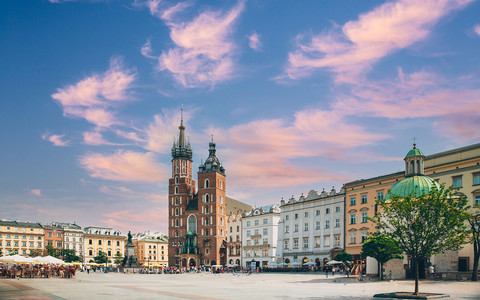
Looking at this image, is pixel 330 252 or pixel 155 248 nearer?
pixel 330 252

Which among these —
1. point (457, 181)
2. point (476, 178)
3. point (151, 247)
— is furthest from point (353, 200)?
point (151, 247)

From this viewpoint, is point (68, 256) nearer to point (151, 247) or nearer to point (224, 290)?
point (151, 247)

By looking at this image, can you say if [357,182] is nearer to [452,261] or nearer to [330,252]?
[330,252]

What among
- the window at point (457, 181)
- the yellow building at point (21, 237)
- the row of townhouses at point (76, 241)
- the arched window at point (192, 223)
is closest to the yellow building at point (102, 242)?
the row of townhouses at point (76, 241)

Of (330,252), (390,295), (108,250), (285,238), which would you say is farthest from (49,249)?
(390,295)

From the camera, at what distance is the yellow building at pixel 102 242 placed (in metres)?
151

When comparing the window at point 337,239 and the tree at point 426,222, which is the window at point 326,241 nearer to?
the window at point 337,239

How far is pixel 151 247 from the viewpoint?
17112cm

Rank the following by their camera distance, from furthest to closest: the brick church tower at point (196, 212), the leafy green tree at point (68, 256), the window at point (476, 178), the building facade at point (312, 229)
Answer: the leafy green tree at point (68, 256), the brick church tower at point (196, 212), the building facade at point (312, 229), the window at point (476, 178)

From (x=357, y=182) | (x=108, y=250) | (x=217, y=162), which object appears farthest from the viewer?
(x=108, y=250)

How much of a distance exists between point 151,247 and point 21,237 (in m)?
49.2

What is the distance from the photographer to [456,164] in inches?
2266

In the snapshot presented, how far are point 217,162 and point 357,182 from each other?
217 feet

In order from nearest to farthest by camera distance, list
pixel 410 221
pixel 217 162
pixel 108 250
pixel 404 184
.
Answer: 1. pixel 410 221
2. pixel 404 184
3. pixel 217 162
4. pixel 108 250
